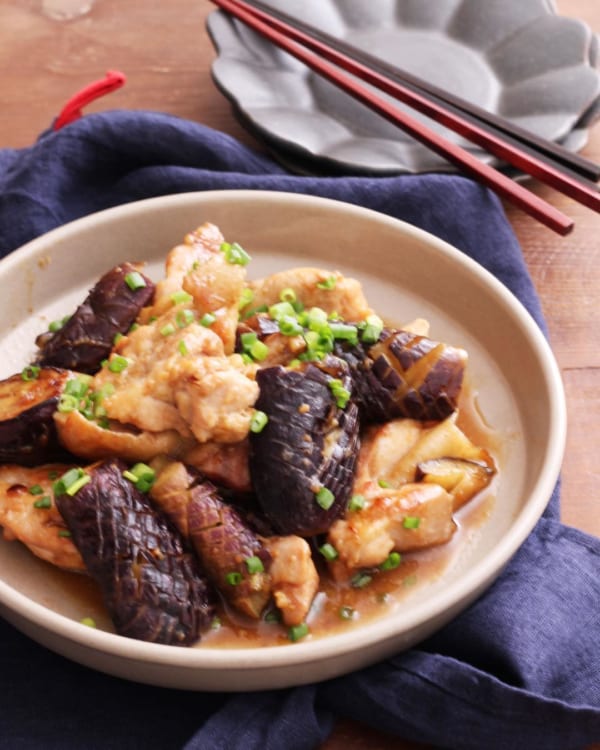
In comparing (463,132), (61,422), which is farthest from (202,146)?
(61,422)

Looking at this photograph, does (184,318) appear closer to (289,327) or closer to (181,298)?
(181,298)

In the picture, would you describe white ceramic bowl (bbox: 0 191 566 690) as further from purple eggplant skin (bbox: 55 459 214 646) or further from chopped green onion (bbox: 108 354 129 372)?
chopped green onion (bbox: 108 354 129 372)

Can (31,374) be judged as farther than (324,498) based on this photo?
Yes

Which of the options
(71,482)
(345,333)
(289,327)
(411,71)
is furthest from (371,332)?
(411,71)

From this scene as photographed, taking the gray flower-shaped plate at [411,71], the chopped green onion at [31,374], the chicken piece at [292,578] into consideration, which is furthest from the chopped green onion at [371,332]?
the gray flower-shaped plate at [411,71]

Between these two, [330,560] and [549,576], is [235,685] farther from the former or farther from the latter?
[549,576]

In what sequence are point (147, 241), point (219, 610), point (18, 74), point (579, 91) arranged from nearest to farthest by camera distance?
1. point (219, 610)
2. point (147, 241)
3. point (579, 91)
4. point (18, 74)

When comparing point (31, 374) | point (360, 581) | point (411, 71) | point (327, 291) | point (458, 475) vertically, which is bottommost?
point (360, 581)
